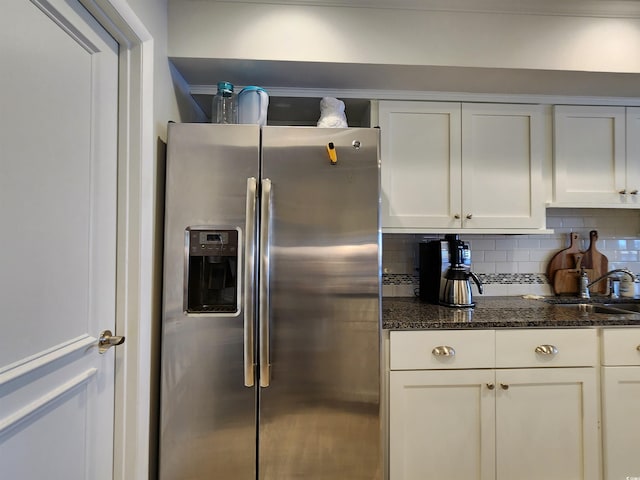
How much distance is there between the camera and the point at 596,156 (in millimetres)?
1795

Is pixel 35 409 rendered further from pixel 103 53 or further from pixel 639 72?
pixel 639 72

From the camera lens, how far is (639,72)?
154 centimetres

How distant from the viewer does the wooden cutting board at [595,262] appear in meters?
2.05

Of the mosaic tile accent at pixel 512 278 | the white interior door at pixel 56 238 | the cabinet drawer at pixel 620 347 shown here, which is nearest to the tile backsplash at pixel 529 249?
the mosaic tile accent at pixel 512 278

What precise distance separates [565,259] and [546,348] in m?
0.91

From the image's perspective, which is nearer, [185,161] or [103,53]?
[103,53]

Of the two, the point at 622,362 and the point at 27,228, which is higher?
the point at 27,228

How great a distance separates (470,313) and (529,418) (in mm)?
505

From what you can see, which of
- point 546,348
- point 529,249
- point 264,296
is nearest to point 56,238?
point 264,296

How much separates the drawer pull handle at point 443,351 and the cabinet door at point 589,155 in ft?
3.60

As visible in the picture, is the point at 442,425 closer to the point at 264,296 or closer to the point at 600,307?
the point at 264,296

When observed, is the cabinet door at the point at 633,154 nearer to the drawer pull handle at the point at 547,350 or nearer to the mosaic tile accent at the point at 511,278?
the mosaic tile accent at the point at 511,278

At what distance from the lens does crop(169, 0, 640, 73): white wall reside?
144cm

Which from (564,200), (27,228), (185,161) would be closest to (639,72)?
(564,200)
